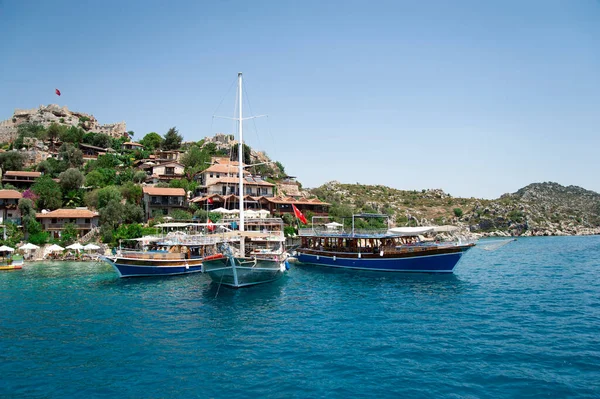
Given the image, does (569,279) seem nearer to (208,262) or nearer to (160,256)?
(208,262)

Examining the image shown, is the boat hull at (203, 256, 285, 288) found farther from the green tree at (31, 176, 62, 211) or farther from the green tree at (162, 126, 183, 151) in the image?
the green tree at (162, 126, 183, 151)

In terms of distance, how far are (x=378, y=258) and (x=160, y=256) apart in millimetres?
21062

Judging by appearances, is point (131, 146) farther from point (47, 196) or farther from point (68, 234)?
point (68, 234)

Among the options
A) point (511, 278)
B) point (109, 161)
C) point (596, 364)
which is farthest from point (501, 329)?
point (109, 161)

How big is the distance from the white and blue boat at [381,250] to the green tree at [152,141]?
204 ft

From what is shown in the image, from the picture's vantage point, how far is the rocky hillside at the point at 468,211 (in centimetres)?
9762

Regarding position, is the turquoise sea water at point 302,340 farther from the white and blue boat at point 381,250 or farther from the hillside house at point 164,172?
the hillside house at point 164,172

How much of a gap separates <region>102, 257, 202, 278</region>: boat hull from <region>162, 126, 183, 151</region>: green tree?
205 feet

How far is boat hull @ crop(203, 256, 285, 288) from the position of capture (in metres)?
27.1

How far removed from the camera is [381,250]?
39.2 metres

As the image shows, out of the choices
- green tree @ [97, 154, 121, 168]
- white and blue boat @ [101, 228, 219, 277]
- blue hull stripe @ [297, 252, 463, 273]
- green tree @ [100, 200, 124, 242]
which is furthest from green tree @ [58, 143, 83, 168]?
blue hull stripe @ [297, 252, 463, 273]

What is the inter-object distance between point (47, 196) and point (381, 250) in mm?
50223

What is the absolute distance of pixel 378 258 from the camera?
3912 centimetres

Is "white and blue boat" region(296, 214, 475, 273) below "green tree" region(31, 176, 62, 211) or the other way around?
below
